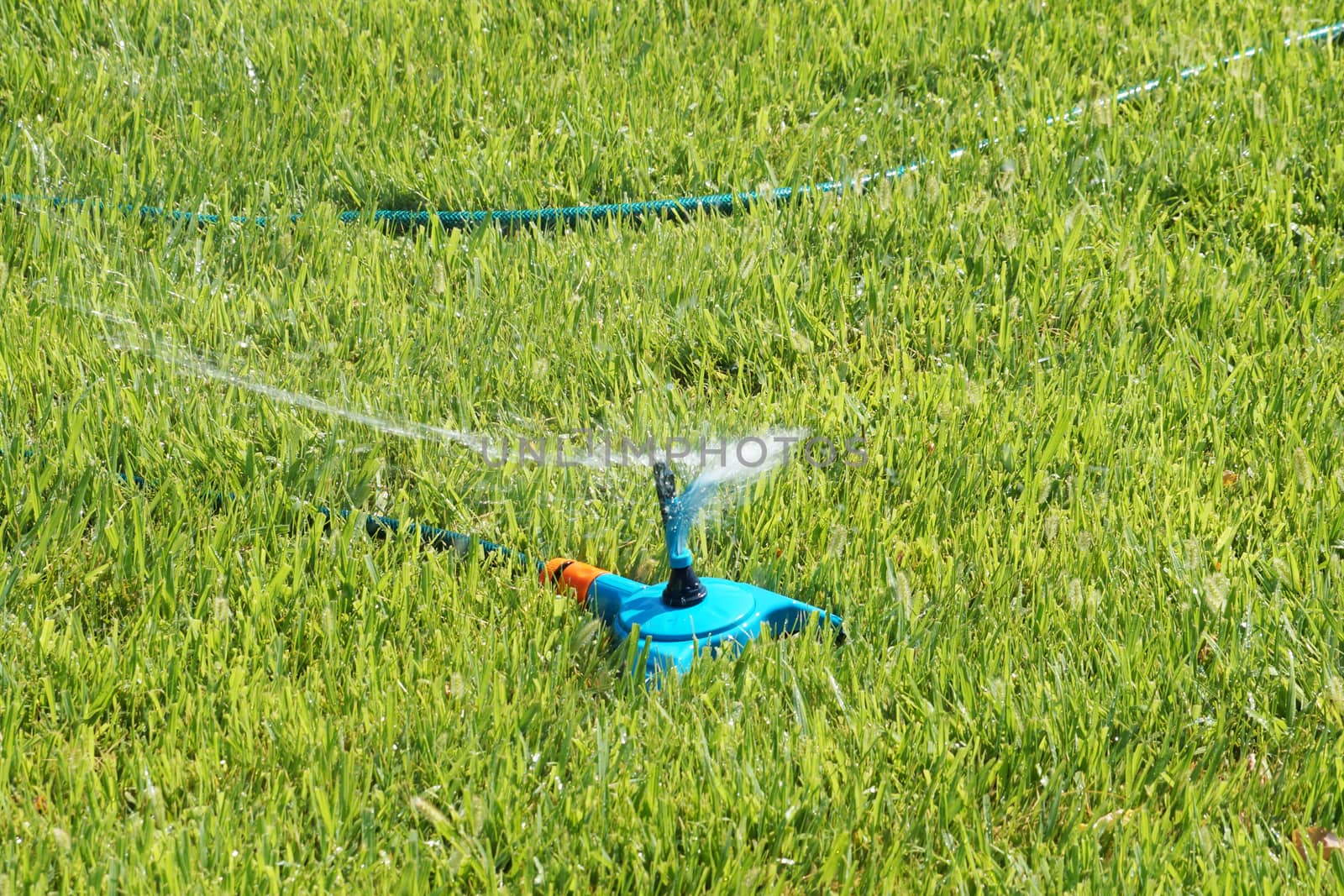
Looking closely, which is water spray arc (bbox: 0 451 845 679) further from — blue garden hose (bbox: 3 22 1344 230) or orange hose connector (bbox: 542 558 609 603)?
blue garden hose (bbox: 3 22 1344 230)

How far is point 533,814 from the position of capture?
6.14ft

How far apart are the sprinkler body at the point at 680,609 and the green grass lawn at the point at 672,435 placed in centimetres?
5

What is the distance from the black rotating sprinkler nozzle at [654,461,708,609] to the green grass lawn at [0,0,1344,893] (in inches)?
5.3

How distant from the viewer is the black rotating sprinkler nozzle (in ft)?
7.10

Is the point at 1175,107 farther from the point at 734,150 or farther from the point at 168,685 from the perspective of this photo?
the point at 168,685

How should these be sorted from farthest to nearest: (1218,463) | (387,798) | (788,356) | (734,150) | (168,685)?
(734,150) → (788,356) → (1218,463) → (168,685) → (387,798)

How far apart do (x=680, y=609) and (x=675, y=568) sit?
6 centimetres

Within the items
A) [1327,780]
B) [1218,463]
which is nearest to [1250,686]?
[1327,780]

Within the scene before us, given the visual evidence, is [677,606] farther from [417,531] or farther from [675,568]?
[417,531]

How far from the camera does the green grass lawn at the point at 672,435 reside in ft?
6.11

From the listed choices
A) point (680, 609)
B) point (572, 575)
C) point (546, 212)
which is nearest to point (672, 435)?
point (572, 575)

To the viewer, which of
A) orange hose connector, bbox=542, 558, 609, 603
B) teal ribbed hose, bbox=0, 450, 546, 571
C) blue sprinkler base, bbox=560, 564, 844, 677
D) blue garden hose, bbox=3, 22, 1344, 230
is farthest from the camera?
blue garden hose, bbox=3, 22, 1344, 230

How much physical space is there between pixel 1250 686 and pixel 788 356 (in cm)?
128

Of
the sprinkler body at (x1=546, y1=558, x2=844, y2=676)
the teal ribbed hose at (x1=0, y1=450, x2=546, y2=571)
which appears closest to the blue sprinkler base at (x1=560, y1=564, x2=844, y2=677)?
the sprinkler body at (x1=546, y1=558, x2=844, y2=676)
